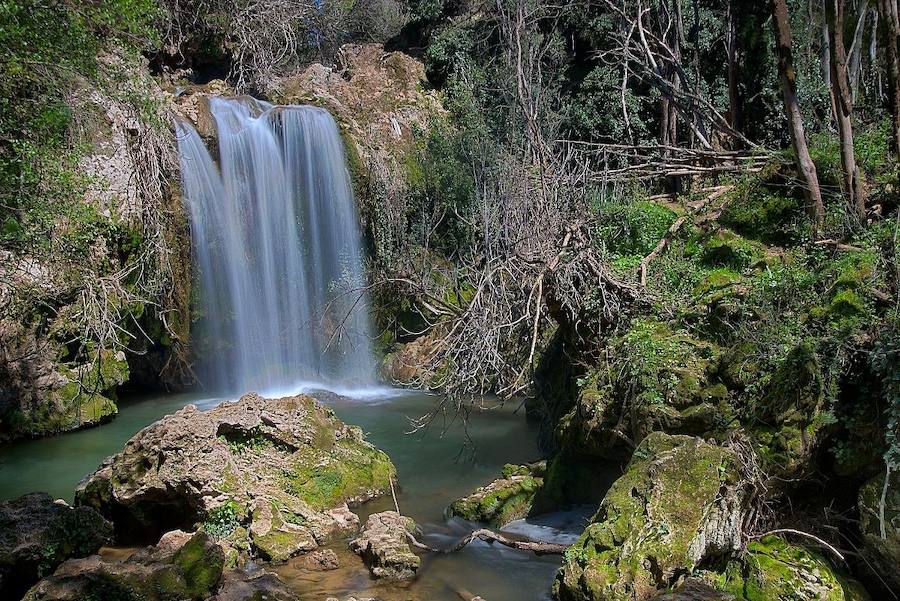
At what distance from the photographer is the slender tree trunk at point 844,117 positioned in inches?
263

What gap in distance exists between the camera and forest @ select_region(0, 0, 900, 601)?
5.12m

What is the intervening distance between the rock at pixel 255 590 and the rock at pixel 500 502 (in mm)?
2179

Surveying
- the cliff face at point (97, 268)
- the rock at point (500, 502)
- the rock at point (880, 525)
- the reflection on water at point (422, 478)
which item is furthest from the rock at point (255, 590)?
the cliff face at point (97, 268)

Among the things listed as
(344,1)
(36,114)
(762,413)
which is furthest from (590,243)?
(344,1)

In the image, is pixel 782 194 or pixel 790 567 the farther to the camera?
pixel 782 194

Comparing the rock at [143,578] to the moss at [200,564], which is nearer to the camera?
the rock at [143,578]

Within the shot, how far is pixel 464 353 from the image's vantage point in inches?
279

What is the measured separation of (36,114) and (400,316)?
949 cm

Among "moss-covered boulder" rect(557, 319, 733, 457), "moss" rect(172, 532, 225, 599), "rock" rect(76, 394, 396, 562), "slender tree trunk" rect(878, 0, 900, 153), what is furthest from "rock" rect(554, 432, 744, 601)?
"slender tree trunk" rect(878, 0, 900, 153)

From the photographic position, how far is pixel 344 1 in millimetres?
25812

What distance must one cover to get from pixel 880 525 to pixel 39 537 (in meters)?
6.09

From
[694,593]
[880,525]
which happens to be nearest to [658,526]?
[694,593]

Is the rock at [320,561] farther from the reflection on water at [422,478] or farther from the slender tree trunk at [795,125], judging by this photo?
the slender tree trunk at [795,125]

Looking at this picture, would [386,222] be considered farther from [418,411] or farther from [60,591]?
[60,591]
